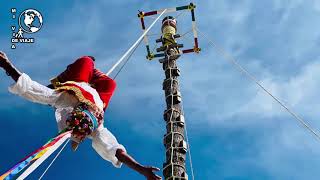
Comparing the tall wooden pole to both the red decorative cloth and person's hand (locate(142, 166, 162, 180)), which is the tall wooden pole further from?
person's hand (locate(142, 166, 162, 180))

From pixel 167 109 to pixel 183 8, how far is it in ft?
13.2

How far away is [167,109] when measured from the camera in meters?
7.12

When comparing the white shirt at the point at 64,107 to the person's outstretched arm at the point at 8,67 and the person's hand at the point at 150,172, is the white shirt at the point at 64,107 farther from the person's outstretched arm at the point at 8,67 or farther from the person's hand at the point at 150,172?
the person's hand at the point at 150,172

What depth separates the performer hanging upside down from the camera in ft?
12.4

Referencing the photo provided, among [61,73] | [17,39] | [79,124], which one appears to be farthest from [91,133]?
[17,39]

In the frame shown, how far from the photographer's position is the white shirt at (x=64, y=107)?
3.88 m

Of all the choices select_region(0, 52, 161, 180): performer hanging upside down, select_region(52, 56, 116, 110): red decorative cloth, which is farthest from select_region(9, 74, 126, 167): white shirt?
select_region(52, 56, 116, 110): red decorative cloth

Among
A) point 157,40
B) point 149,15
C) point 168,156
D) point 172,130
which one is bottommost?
point 168,156

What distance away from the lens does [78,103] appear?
4.13 m

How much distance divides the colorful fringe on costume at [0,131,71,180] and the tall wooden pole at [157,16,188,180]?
2.66m

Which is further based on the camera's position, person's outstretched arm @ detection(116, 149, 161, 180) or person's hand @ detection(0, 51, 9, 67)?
person's outstretched arm @ detection(116, 149, 161, 180)

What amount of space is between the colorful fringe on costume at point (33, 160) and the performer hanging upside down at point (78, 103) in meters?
0.32

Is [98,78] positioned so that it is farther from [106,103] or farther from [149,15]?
[149,15]

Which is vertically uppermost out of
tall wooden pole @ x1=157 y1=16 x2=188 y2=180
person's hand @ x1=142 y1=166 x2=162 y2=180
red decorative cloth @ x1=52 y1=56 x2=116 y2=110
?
tall wooden pole @ x1=157 y1=16 x2=188 y2=180
